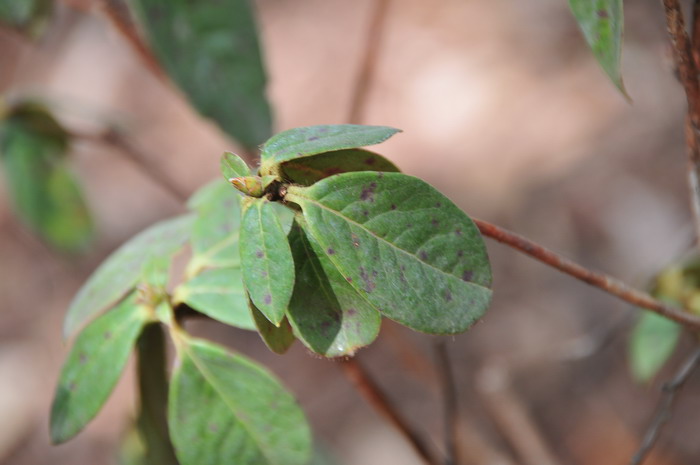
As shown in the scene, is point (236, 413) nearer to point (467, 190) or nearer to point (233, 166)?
point (233, 166)

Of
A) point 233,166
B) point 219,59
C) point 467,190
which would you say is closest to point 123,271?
point 233,166

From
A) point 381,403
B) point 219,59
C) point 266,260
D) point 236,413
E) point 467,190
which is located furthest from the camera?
point 467,190

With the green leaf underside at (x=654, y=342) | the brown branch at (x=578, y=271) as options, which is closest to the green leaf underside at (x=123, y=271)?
the brown branch at (x=578, y=271)

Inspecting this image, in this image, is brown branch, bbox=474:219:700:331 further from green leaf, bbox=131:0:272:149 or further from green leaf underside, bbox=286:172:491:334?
green leaf, bbox=131:0:272:149

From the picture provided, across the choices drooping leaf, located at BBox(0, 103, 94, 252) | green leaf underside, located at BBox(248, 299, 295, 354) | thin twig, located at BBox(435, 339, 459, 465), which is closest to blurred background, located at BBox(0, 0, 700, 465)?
drooping leaf, located at BBox(0, 103, 94, 252)

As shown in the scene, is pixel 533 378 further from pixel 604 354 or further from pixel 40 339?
pixel 40 339

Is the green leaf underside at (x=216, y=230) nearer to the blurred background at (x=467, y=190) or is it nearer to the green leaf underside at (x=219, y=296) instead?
the green leaf underside at (x=219, y=296)

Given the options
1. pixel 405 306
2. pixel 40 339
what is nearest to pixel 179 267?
pixel 40 339
